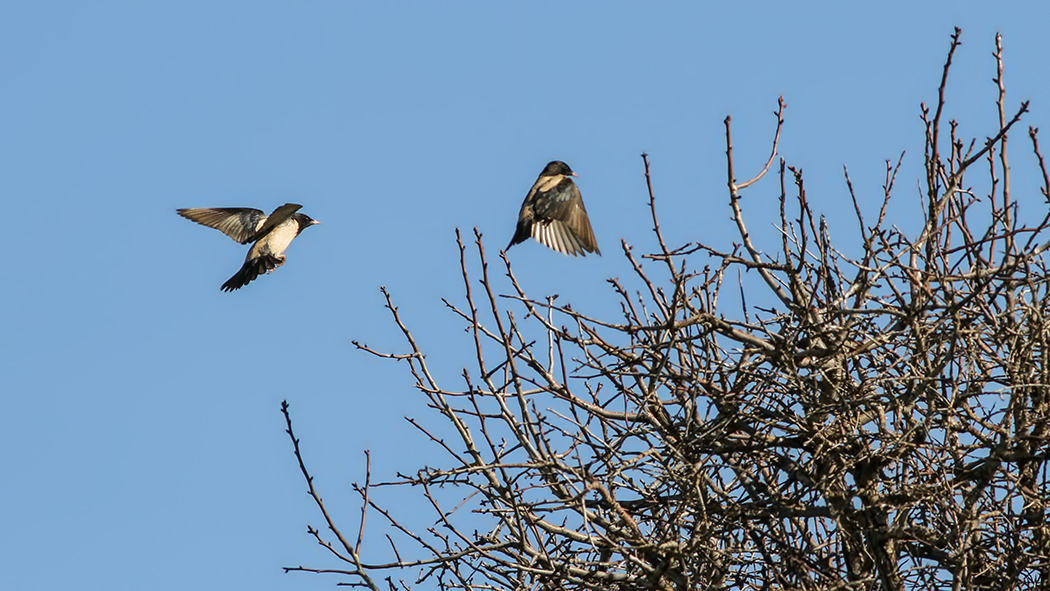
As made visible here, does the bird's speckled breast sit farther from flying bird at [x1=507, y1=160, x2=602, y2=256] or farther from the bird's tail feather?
flying bird at [x1=507, y1=160, x2=602, y2=256]

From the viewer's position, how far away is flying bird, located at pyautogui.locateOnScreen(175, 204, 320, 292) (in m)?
9.74

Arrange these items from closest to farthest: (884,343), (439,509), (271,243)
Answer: (884,343) < (439,509) < (271,243)

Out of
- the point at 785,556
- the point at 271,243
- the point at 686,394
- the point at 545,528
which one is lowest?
the point at 785,556

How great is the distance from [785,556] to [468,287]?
4.90 ft

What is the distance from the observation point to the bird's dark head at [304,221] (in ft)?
34.8

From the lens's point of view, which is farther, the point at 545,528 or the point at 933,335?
the point at 545,528

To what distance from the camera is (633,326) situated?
15.7 ft

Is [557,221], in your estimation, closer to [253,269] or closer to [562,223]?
[562,223]

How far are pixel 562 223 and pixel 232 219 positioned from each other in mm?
2563

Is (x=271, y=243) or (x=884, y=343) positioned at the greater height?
(x=271, y=243)

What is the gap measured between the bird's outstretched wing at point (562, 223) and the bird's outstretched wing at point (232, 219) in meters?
2.01

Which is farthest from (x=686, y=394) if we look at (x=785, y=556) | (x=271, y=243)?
(x=271, y=243)

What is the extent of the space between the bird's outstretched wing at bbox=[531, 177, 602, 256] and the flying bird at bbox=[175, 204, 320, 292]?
1.87 meters

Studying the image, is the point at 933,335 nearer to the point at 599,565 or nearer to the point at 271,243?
the point at 599,565
